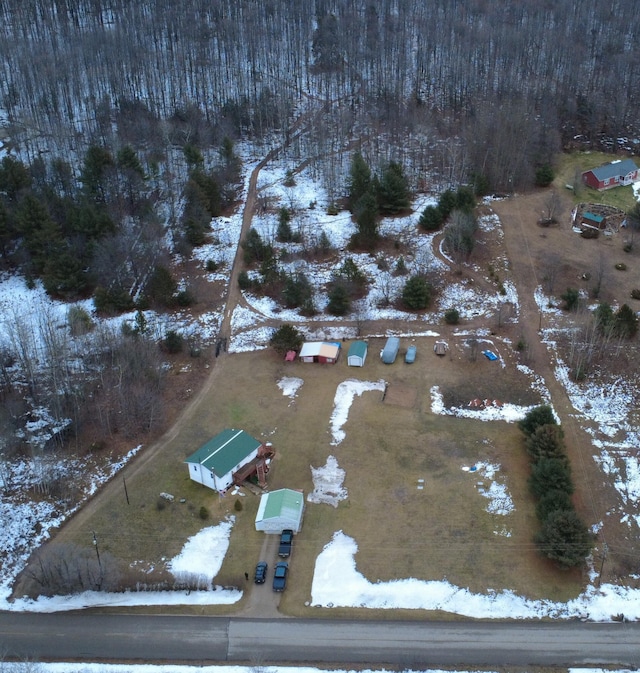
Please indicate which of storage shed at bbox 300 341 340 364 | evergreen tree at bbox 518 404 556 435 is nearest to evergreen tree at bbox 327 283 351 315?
storage shed at bbox 300 341 340 364

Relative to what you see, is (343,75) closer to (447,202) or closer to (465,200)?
(447,202)

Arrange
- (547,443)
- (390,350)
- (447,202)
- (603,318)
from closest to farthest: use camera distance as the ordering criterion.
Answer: (547,443)
(603,318)
(390,350)
(447,202)

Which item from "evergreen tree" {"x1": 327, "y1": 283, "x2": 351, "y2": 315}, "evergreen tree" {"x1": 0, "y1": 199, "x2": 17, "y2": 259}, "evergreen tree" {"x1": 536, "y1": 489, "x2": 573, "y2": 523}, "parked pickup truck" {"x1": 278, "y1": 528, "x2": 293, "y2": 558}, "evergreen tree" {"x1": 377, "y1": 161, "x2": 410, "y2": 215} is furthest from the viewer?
"evergreen tree" {"x1": 377, "y1": 161, "x2": 410, "y2": 215}

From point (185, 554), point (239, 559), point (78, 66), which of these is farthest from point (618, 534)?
point (78, 66)

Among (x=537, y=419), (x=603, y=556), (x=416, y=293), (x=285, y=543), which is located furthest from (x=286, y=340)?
(x=603, y=556)

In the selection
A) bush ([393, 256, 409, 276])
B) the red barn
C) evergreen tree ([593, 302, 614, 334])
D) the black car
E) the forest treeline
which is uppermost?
the forest treeline

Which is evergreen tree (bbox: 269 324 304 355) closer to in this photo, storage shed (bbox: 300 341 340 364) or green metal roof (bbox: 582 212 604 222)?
storage shed (bbox: 300 341 340 364)

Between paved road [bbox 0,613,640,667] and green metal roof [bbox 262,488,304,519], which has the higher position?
green metal roof [bbox 262,488,304,519]
